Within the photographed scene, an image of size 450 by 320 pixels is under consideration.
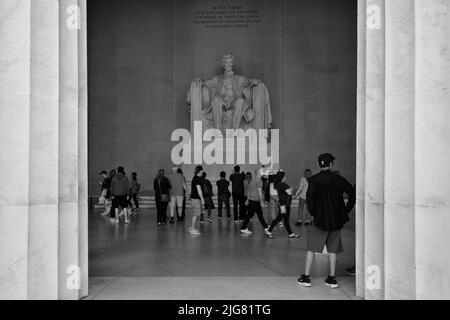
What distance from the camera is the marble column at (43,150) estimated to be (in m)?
4.52

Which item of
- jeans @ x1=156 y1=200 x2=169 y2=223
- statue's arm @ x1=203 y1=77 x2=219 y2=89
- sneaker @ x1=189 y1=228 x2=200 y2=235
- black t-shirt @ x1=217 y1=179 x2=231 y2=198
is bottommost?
sneaker @ x1=189 y1=228 x2=200 y2=235

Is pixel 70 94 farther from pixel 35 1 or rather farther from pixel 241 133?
pixel 241 133

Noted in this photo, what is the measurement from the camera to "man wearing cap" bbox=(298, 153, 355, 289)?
5.59m

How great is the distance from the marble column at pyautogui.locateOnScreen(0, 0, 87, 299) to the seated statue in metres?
12.6

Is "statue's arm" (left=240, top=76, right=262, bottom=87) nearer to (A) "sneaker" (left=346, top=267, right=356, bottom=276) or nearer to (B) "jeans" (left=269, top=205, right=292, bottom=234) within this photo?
(B) "jeans" (left=269, top=205, right=292, bottom=234)

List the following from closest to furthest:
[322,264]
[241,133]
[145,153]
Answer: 1. [322,264]
2. [241,133]
3. [145,153]

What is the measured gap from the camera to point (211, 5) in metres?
20.2

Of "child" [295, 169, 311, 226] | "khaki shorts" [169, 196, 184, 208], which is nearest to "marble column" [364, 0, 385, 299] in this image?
"child" [295, 169, 311, 226]

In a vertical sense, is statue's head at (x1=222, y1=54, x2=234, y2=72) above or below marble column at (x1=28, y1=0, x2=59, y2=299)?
above

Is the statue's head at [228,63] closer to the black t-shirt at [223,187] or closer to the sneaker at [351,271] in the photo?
the black t-shirt at [223,187]

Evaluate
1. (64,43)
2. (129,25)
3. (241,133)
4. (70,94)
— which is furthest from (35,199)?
(129,25)

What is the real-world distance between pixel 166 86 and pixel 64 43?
1503cm

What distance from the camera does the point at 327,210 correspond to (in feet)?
18.4

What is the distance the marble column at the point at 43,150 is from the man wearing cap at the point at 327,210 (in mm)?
2502
